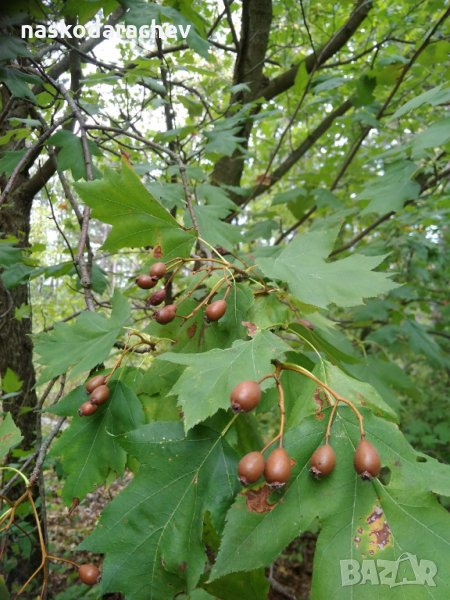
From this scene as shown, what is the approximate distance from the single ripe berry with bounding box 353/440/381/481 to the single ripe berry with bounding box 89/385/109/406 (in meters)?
0.65

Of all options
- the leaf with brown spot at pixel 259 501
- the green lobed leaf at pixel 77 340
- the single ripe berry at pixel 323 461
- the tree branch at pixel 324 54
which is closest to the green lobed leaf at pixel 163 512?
the leaf with brown spot at pixel 259 501

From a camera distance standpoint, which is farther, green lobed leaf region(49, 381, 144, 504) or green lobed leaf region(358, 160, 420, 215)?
green lobed leaf region(358, 160, 420, 215)

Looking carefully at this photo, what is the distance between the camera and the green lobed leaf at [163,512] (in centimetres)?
91

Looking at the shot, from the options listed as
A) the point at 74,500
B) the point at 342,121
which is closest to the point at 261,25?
the point at 342,121

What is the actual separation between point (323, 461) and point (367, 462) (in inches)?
3.2

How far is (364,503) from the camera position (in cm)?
83

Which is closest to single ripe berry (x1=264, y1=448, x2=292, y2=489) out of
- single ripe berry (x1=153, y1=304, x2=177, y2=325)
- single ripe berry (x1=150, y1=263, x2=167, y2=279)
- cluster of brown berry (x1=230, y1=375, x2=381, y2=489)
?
cluster of brown berry (x1=230, y1=375, x2=381, y2=489)

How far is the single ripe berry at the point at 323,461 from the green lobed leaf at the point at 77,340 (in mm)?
656

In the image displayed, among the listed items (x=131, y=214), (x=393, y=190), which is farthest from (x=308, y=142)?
(x=131, y=214)

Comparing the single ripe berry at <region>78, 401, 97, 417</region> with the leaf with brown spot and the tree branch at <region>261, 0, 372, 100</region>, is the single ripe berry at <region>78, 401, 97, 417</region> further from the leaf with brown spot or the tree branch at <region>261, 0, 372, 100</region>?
the tree branch at <region>261, 0, 372, 100</region>

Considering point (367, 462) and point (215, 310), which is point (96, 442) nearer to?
point (215, 310)

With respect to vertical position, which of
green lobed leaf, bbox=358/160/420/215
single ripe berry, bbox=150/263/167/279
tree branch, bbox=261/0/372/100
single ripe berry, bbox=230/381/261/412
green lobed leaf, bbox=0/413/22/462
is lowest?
green lobed leaf, bbox=0/413/22/462

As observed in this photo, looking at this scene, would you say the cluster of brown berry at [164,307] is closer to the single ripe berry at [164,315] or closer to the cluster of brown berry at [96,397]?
the single ripe berry at [164,315]

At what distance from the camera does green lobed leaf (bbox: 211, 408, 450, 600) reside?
77 centimetres
